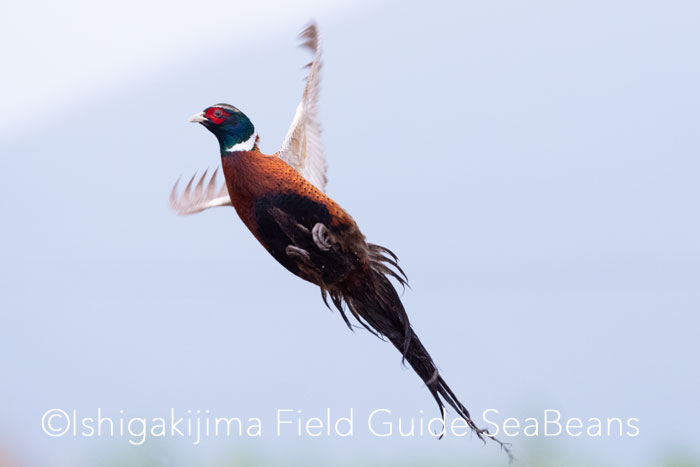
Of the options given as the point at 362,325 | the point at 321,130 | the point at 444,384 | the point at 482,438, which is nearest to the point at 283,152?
the point at 321,130

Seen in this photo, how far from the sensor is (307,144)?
11.1 ft

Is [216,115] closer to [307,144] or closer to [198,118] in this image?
[198,118]

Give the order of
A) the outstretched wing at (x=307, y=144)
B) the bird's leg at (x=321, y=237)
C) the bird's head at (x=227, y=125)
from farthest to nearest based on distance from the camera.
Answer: the outstretched wing at (x=307, y=144) < the bird's head at (x=227, y=125) < the bird's leg at (x=321, y=237)

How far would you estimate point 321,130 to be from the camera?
3.37 m

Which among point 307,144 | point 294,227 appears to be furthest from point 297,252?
point 307,144

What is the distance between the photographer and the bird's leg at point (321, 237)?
311 cm

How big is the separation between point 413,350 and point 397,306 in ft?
0.53

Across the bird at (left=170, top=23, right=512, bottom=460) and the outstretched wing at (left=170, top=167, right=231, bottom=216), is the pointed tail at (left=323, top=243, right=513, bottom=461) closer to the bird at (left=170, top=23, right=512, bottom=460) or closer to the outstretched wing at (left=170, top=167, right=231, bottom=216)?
the bird at (left=170, top=23, right=512, bottom=460)

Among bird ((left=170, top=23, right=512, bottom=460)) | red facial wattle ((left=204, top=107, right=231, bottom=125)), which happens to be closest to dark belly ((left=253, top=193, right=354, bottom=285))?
bird ((left=170, top=23, right=512, bottom=460))

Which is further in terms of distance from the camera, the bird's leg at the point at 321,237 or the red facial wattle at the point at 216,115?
the red facial wattle at the point at 216,115

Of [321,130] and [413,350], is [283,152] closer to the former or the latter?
[321,130]

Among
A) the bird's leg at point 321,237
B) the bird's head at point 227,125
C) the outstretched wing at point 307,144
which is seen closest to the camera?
the bird's leg at point 321,237

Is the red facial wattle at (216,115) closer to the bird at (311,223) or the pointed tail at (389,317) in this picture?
the bird at (311,223)

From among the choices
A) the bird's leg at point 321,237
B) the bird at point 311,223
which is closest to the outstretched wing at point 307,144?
the bird at point 311,223
